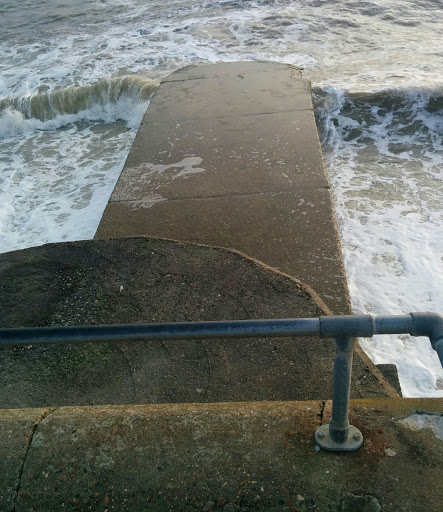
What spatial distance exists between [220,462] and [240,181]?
3.36 metres

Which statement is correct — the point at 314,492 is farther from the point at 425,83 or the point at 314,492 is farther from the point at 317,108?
the point at 425,83

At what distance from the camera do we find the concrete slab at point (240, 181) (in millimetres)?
3830

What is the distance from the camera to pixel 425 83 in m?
7.93

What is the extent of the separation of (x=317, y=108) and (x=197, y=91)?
1.98 m

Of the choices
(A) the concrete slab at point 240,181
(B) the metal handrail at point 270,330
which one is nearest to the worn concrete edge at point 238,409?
(B) the metal handrail at point 270,330

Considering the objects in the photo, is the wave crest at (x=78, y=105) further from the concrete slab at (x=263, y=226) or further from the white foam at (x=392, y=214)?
the concrete slab at (x=263, y=226)

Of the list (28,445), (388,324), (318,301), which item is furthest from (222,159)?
(388,324)

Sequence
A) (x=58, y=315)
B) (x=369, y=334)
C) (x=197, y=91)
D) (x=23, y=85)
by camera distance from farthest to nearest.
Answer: (x=23, y=85)
(x=197, y=91)
(x=58, y=315)
(x=369, y=334)

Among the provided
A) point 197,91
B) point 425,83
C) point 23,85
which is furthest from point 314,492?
point 23,85

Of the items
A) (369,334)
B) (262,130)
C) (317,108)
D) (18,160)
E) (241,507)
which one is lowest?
(18,160)

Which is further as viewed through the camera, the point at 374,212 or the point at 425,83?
the point at 425,83

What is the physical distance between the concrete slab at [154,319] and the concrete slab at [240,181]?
448mm

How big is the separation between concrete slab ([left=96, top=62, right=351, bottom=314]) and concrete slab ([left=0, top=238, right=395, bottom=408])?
1.47ft

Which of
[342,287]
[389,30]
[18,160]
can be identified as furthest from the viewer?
[389,30]
